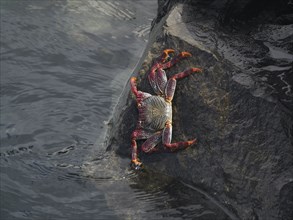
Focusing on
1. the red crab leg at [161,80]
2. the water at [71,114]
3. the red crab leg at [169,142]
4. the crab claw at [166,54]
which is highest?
the crab claw at [166,54]

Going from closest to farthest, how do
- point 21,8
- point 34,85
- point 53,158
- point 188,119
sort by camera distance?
point 188,119, point 53,158, point 34,85, point 21,8

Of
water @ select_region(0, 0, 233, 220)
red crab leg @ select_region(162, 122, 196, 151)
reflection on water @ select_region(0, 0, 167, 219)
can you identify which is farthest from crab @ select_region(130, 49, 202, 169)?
reflection on water @ select_region(0, 0, 167, 219)

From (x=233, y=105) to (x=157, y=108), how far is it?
97 centimetres

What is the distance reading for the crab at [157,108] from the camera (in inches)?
215

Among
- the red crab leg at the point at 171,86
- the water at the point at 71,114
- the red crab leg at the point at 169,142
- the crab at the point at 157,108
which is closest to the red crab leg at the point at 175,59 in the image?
the crab at the point at 157,108

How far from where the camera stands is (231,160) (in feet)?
16.2

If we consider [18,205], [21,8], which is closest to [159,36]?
[18,205]

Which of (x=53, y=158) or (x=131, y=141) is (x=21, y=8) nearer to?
(x=53, y=158)

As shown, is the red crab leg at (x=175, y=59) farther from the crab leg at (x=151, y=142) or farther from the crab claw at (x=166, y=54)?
the crab leg at (x=151, y=142)

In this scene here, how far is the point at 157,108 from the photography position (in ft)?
18.2

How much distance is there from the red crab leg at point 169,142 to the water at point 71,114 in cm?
42

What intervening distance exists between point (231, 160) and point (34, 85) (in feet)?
13.8

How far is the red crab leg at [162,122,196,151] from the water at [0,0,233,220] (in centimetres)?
42

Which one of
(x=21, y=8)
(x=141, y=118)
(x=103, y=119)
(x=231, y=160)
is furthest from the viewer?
(x=21, y=8)
